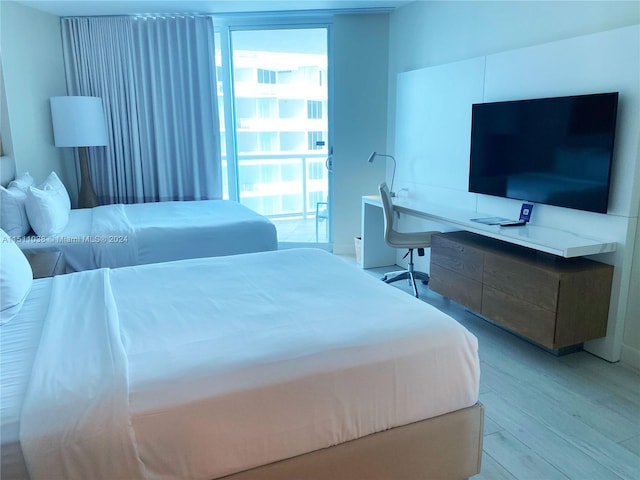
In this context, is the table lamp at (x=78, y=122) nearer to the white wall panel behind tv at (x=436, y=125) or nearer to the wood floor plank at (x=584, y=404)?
the white wall panel behind tv at (x=436, y=125)

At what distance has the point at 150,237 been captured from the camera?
3314mm

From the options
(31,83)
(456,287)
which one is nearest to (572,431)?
(456,287)

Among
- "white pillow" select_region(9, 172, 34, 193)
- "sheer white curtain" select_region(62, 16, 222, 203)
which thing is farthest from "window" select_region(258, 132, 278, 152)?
"white pillow" select_region(9, 172, 34, 193)

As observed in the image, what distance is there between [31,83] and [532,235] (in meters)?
4.32

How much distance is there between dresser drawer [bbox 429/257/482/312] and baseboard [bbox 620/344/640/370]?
0.84 m

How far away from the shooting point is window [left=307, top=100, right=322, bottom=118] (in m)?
5.08

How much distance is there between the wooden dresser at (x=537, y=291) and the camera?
2576mm

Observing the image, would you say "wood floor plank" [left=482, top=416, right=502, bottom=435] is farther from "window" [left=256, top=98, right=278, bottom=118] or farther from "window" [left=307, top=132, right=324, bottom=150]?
"window" [left=256, top=98, right=278, bottom=118]

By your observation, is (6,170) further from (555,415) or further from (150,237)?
(555,415)

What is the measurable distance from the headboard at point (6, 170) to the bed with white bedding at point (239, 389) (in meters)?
2.17

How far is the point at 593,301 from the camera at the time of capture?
2637 mm

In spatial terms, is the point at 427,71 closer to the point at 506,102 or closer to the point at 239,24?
the point at 506,102

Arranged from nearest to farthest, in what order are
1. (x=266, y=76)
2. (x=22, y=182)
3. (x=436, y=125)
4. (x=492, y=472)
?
(x=492, y=472), (x=22, y=182), (x=436, y=125), (x=266, y=76)

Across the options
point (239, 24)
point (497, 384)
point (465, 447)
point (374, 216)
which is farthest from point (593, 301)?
point (239, 24)
